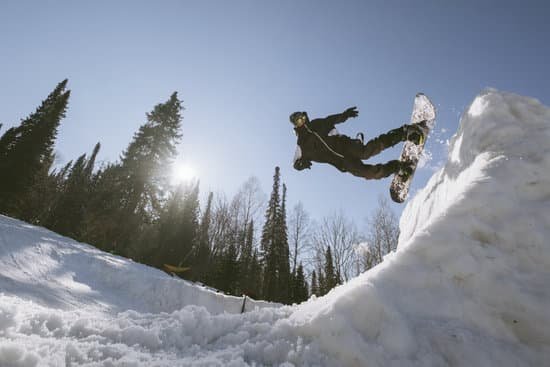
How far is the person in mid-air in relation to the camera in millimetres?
5496

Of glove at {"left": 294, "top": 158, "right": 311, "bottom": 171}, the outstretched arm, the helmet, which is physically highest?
the outstretched arm

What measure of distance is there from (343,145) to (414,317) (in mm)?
3993

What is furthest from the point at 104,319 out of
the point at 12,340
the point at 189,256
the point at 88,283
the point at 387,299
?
the point at 189,256

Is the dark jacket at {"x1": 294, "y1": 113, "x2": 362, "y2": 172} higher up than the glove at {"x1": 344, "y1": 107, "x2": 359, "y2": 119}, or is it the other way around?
the glove at {"x1": 344, "y1": 107, "x2": 359, "y2": 119}

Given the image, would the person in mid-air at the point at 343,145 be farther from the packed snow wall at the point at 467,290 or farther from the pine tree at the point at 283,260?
the pine tree at the point at 283,260

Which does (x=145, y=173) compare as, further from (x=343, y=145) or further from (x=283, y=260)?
(x=343, y=145)

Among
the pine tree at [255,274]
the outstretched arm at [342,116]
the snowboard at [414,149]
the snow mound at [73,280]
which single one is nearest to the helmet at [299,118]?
the outstretched arm at [342,116]

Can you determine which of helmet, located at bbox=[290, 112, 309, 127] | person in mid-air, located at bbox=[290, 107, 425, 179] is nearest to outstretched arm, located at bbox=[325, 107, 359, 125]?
person in mid-air, located at bbox=[290, 107, 425, 179]

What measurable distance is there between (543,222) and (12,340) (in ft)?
11.9

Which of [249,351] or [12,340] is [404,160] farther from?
[12,340]

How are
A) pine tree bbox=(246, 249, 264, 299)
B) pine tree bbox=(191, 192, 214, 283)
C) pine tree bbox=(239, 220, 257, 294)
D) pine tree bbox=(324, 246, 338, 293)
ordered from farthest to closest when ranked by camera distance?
pine tree bbox=(246, 249, 264, 299) → pine tree bbox=(239, 220, 257, 294) → pine tree bbox=(324, 246, 338, 293) → pine tree bbox=(191, 192, 214, 283)

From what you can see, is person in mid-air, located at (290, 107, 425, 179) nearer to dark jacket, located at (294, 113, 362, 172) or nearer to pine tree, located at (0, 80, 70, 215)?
dark jacket, located at (294, 113, 362, 172)

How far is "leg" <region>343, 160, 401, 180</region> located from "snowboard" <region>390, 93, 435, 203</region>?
1.56 ft

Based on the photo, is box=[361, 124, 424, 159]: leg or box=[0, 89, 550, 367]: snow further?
box=[361, 124, 424, 159]: leg
